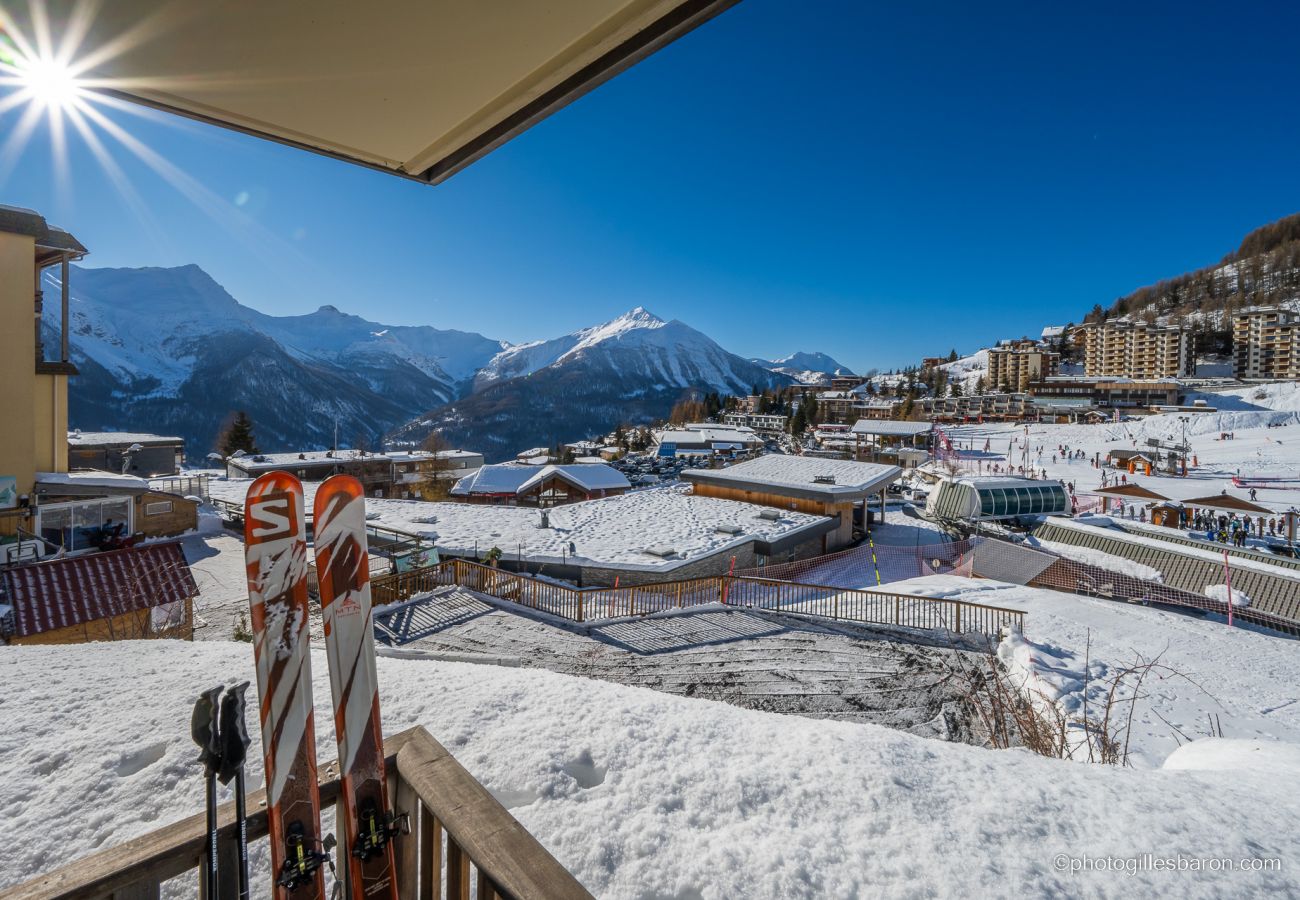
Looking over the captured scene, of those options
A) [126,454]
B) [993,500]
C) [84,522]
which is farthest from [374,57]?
[126,454]

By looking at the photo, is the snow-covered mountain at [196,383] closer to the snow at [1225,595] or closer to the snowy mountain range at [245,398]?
the snowy mountain range at [245,398]

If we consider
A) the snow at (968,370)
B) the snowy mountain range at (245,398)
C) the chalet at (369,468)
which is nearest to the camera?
the chalet at (369,468)

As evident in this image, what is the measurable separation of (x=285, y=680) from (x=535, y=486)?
31.0m

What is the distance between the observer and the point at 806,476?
2225cm

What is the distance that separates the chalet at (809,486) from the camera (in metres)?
20.3

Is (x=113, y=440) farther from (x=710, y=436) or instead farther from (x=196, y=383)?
(x=196, y=383)

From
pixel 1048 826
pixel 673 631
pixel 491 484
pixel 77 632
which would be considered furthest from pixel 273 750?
pixel 491 484

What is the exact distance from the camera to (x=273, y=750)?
171 centimetres

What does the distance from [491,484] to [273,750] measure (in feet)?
104

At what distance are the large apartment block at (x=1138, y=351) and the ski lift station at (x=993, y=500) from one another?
94.0 meters

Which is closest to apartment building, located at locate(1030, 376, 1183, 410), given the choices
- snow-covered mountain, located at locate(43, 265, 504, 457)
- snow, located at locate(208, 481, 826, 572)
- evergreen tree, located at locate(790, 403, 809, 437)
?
evergreen tree, located at locate(790, 403, 809, 437)

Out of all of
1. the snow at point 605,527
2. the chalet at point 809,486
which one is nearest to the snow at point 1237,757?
the snow at point 605,527

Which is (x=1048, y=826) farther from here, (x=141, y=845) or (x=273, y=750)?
(x=141, y=845)

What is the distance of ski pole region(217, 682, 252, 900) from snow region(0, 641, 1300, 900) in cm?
114
